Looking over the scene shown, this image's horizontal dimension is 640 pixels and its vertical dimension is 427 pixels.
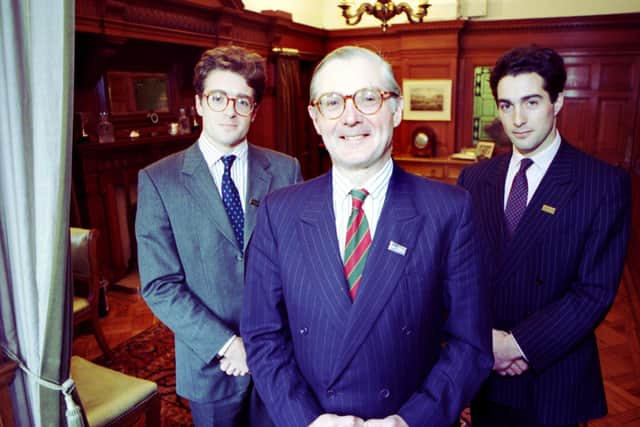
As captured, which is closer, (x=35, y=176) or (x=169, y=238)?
(x=35, y=176)

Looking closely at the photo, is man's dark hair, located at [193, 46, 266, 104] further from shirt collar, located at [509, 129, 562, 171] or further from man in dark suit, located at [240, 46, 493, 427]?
shirt collar, located at [509, 129, 562, 171]

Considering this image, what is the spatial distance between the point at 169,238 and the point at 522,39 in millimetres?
6442

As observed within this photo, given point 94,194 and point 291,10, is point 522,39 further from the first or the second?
point 94,194

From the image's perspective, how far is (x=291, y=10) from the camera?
6629mm

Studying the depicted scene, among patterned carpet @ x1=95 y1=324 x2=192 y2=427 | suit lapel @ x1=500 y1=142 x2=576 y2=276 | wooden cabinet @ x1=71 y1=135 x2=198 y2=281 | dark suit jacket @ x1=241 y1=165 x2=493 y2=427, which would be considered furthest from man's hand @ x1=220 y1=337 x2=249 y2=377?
wooden cabinet @ x1=71 y1=135 x2=198 y2=281

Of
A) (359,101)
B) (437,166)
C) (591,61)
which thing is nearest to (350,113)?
(359,101)

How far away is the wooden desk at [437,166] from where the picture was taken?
6629 millimetres

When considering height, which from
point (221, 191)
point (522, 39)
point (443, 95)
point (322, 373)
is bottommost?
point (322, 373)

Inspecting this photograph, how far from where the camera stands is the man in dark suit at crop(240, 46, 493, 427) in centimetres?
114

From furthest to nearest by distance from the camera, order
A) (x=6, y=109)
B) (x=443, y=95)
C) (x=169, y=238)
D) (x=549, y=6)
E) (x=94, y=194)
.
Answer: (x=443, y=95) → (x=549, y=6) → (x=94, y=194) → (x=169, y=238) → (x=6, y=109)

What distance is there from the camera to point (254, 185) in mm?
1664

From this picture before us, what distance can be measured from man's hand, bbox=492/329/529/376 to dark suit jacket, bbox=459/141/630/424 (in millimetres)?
25

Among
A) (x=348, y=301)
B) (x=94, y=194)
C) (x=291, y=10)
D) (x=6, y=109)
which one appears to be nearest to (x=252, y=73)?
(x=6, y=109)

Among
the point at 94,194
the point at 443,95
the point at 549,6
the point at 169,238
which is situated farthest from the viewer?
the point at 443,95
